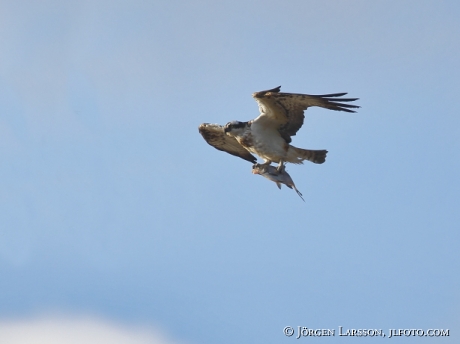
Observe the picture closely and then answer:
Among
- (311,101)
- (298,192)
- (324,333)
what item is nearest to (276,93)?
(311,101)

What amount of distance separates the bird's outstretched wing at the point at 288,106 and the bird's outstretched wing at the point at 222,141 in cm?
181

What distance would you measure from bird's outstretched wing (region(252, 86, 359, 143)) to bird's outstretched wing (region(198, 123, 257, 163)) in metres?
1.81

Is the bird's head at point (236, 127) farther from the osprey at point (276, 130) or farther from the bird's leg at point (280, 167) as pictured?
the bird's leg at point (280, 167)

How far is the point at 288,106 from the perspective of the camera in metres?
19.0

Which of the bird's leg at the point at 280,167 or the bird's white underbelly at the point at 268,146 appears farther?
the bird's white underbelly at the point at 268,146

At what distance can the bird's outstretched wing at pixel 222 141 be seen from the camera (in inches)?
823

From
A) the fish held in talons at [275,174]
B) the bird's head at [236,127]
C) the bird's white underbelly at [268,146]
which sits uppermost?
the bird's head at [236,127]

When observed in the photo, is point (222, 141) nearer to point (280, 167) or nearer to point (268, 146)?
point (268, 146)

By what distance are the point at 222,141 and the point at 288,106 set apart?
9.60 feet

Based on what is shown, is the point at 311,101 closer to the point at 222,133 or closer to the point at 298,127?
the point at 298,127

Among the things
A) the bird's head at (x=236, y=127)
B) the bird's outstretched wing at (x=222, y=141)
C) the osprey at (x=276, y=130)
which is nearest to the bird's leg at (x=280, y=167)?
the osprey at (x=276, y=130)

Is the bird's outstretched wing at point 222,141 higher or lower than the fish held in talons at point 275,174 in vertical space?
higher

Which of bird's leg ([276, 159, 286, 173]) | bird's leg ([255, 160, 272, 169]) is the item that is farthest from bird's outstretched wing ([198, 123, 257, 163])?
bird's leg ([276, 159, 286, 173])

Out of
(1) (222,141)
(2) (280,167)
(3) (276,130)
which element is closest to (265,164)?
(2) (280,167)
